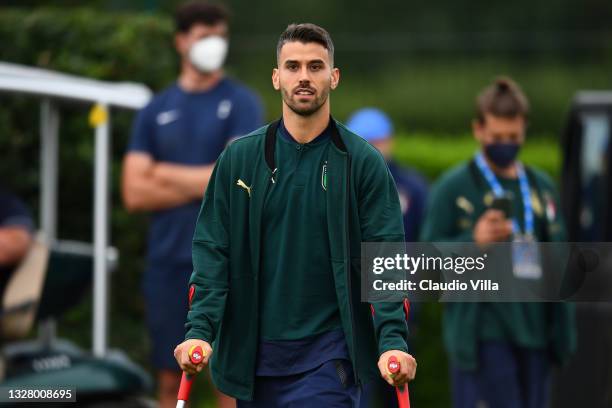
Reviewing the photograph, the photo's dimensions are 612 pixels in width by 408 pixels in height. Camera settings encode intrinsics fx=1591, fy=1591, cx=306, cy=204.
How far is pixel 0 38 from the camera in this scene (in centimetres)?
1025

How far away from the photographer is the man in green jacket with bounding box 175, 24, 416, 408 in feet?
19.2

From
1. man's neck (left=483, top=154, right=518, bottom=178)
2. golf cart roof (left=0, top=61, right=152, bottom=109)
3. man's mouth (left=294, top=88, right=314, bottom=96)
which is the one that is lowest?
man's neck (left=483, top=154, right=518, bottom=178)

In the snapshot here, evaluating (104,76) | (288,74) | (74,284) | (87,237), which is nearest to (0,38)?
(104,76)

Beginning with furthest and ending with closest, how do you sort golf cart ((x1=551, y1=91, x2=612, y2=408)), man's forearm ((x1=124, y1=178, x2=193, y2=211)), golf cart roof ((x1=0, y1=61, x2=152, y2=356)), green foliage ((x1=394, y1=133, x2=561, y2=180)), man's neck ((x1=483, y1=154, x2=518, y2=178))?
green foliage ((x1=394, y1=133, x2=561, y2=180)) → golf cart ((x1=551, y1=91, x2=612, y2=408)) → man's forearm ((x1=124, y1=178, x2=193, y2=211)) → man's neck ((x1=483, y1=154, x2=518, y2=178)) → golf cart roof ((x1=0, y1=61, x2=152, y2=356))

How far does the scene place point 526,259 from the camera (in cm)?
796

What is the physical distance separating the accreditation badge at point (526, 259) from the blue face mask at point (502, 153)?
52cm

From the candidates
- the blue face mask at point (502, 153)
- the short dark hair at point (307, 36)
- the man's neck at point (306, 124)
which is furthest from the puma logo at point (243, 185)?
the blue face mask at point (502, 153)

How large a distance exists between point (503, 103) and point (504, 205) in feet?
1.96

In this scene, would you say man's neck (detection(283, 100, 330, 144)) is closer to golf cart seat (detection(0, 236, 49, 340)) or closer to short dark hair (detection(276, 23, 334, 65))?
short dark hair (detection(276, 23, 334, 65))

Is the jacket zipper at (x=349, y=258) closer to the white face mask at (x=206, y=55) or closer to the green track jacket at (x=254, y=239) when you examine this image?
the green track jacket at (x=254, y=239)

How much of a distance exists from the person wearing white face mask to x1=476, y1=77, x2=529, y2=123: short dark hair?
4.01 ft

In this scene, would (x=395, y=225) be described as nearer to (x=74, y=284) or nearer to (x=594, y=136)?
(x=74, y=284)

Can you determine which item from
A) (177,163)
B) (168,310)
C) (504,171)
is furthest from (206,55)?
(504,171)

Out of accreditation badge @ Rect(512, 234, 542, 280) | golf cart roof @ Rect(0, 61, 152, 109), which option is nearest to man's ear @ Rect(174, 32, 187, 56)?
golf cart roof @ Rect(0, 61, 152, 109)
